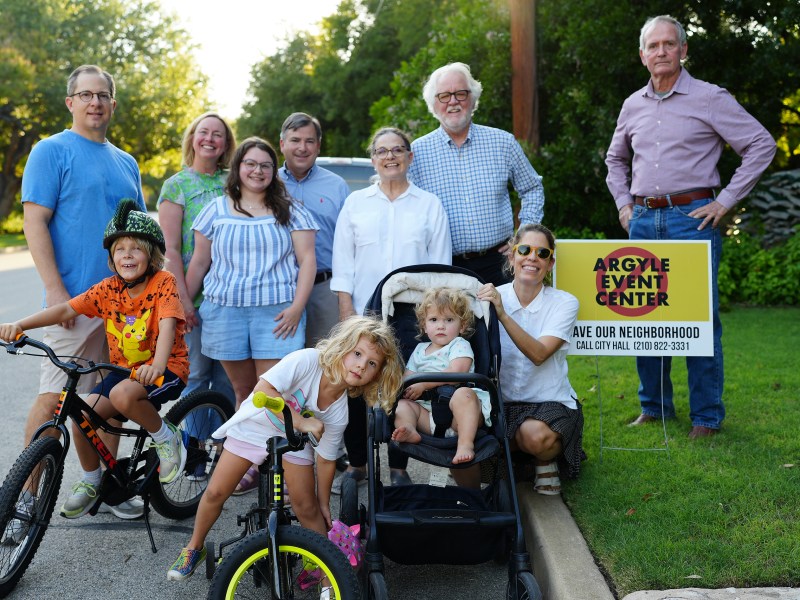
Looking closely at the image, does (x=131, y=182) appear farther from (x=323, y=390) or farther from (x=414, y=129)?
(x=414, y=129)

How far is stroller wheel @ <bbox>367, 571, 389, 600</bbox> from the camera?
3391 millimetres

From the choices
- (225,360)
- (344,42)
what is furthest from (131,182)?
(344,42)

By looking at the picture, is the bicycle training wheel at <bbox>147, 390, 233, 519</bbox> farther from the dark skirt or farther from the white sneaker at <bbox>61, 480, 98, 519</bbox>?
the dark skirt

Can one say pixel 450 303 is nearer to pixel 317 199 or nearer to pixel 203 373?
pixel 317 199

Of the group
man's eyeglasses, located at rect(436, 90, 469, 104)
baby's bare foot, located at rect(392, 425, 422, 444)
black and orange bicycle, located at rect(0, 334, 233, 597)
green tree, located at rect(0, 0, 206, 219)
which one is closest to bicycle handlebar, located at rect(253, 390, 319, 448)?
baby's bare foot, located at rect(392, 425, 422, 444)

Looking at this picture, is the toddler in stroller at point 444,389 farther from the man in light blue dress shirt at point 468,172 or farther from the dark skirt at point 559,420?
the man in light blue dress shirt at point 468,172

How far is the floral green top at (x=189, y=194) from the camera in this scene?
5.43 m

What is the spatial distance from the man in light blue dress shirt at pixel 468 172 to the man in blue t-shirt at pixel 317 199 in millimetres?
589

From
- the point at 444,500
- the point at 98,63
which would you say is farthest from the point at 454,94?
the point at 98,63

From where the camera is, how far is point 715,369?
5.50 metres

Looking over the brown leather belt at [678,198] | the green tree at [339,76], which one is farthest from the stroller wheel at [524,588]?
the green tree at [339,76]

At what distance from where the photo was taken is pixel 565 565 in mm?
3814

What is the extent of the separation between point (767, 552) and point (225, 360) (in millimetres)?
3032

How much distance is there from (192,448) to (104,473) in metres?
0.63
